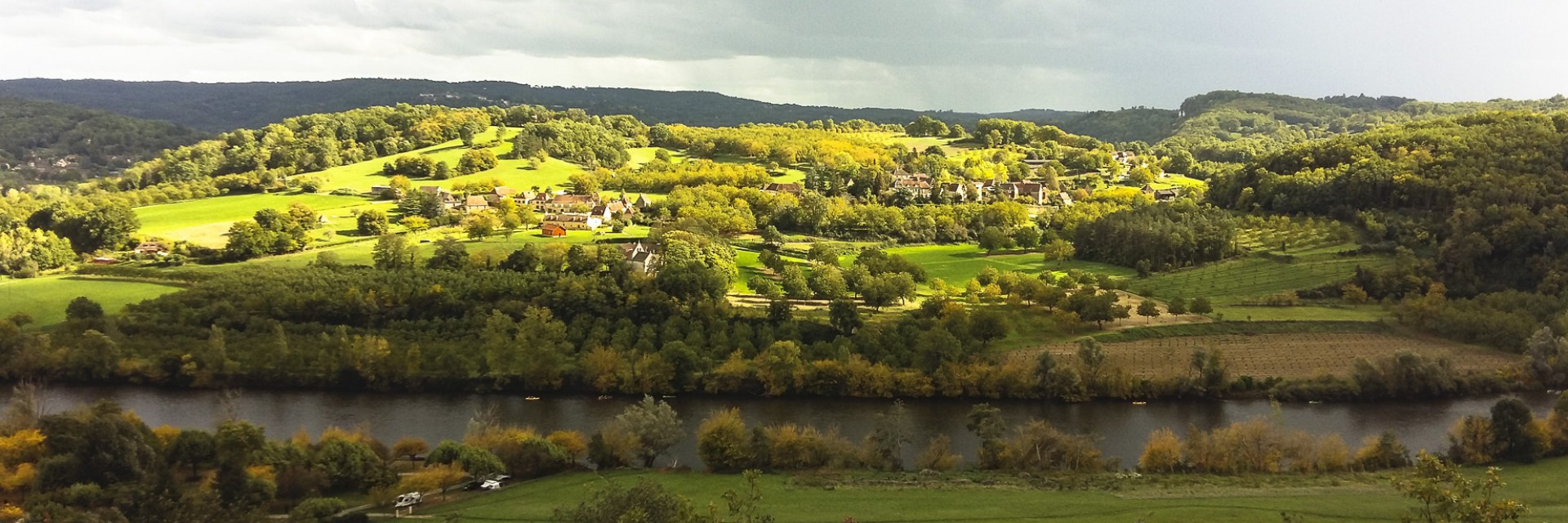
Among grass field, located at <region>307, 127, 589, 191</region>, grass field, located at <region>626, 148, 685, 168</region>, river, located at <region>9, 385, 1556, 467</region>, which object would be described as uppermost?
grass field, located at <region>626, 148, 685, 168</region>

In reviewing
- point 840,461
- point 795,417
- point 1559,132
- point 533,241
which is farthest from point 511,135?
point 1559,132

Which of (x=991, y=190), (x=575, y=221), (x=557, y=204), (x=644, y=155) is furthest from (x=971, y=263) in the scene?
(x=644, y=155)

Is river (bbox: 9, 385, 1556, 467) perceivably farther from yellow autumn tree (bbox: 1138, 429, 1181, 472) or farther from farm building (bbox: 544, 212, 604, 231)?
farm building (bbox: 544, 212, 604, 231)

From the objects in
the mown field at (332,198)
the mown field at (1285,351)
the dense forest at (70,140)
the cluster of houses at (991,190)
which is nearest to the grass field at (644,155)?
the mown field at (332,198)

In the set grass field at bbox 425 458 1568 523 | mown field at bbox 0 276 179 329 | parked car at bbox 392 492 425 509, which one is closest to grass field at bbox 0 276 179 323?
mown field at bbox 0 276 179 329

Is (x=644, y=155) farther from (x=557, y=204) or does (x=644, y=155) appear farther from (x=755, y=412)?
(x=755, y=412)

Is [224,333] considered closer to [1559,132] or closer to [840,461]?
[840,461]
